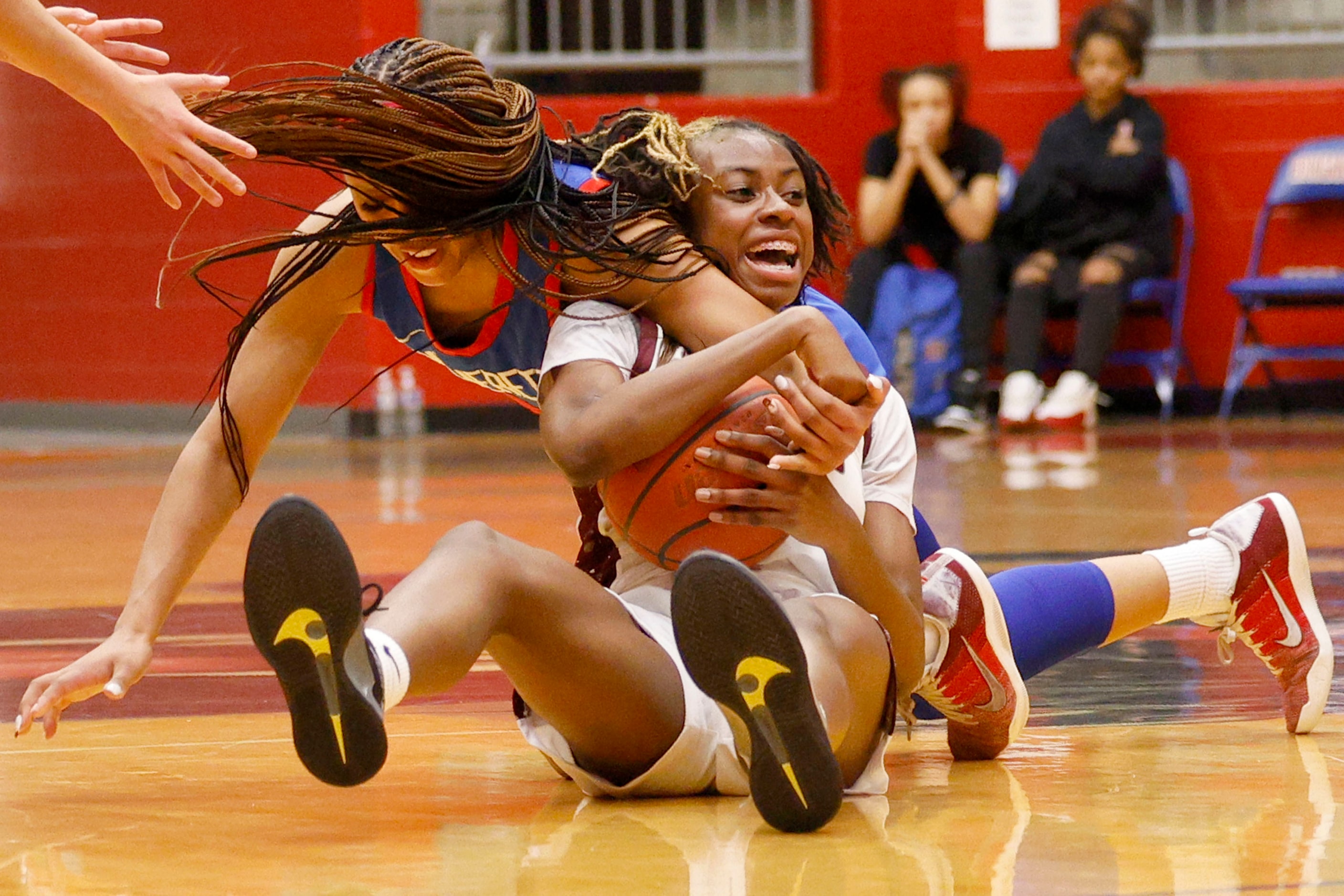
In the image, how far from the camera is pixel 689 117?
8.31m

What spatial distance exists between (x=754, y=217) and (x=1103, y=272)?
5.96 metres

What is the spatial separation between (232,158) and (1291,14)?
731 centimetres

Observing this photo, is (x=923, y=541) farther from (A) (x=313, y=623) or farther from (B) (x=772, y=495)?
(A) (x=313, y=623)

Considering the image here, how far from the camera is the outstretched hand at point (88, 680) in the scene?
206 cm

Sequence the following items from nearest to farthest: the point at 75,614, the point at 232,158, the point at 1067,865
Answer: the point at 1067,865 → the point at 232,158 → the point at 75,614

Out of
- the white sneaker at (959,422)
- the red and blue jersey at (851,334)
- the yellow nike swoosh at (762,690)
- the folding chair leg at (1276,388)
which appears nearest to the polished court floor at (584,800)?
the yellow nike swoosh at (762,690)

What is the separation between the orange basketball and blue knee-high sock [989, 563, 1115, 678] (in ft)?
1.47

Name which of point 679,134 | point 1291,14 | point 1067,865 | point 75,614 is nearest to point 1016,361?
point 1291,14

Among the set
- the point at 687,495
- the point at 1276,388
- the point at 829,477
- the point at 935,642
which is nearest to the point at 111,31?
the point at 687,495

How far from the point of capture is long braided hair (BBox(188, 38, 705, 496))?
2082 mm

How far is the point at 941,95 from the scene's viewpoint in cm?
808

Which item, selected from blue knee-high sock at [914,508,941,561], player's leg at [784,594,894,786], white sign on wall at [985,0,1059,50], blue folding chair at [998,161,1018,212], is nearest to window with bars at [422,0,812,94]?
white sign on wall at [985,0,1059,50]

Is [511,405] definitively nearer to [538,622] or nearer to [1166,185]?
[1166,185]

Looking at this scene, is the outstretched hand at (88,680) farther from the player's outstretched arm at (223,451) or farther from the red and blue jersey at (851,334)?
the red and blue jersey at (851,334)
